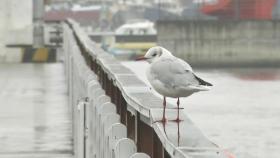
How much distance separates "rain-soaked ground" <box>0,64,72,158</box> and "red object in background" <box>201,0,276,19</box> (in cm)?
4119

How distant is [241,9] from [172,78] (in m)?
61.9

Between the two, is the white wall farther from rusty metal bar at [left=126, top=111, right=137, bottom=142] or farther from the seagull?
the seagull

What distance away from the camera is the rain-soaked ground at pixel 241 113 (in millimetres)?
20297

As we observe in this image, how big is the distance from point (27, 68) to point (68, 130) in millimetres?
12942

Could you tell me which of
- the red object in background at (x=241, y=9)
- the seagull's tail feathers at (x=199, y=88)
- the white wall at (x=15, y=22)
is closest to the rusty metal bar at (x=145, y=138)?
the seagull's tail feathers at (x=199, y=88)

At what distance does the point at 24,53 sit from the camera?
28609 millimetres

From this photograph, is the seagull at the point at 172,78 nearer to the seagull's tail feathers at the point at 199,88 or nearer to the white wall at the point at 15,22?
the seagull's tail feathers at the point at 199,88

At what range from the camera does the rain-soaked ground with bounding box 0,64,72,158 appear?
494 inches

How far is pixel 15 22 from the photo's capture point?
2909cm

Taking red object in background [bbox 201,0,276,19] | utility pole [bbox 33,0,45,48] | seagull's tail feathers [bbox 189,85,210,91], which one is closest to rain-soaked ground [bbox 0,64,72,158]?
utility pole [bbox 33,0,45,48]

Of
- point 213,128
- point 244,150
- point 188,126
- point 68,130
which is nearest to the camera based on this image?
point 188,126

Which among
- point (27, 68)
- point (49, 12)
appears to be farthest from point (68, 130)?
point (49, 12)

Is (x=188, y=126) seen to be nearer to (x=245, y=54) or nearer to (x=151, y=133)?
(x=151, y=133)

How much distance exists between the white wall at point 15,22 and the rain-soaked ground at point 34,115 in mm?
2628
